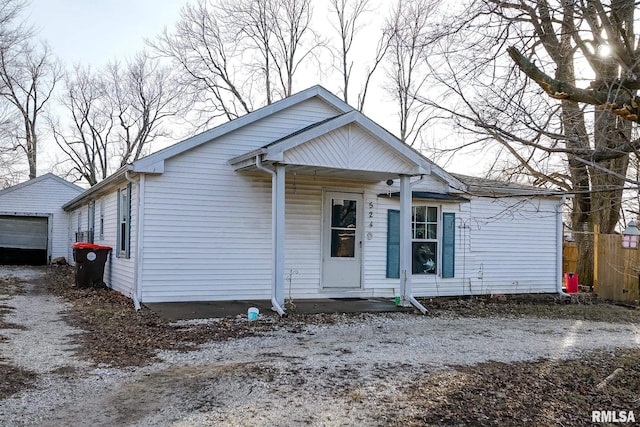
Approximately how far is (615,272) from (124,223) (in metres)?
11.5

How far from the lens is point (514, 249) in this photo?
13.1 meters

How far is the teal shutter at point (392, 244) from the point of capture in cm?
1164

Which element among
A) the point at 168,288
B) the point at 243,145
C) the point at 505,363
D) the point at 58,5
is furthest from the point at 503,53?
the point at 58,5

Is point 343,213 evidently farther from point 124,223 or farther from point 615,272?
point 615,272

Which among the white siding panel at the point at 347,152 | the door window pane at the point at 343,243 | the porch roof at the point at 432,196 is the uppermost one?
the white siding panel at the point at 347,152

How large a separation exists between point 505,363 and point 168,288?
605cm

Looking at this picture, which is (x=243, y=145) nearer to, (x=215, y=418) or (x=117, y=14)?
(x=117, y=14)

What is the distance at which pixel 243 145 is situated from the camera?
10562mm

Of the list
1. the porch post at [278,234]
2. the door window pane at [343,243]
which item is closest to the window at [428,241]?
the door window pane at [343,243]

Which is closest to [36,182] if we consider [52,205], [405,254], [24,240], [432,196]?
[52,205]

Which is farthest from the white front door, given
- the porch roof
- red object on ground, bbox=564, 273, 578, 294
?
red object on ground, bbox=564, 273, 578, 294

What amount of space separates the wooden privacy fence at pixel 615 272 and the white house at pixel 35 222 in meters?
19.6

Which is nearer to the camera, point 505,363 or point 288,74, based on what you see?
point 505,363

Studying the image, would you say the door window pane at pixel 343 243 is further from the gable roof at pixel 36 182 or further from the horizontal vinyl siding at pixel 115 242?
the gable roof at pixel 36 182
